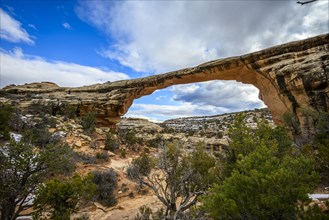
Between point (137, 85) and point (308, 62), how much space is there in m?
12.1

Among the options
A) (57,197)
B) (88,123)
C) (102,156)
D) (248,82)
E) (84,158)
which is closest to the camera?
(57,197)

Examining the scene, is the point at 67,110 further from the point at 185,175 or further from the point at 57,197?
the point at 57,197

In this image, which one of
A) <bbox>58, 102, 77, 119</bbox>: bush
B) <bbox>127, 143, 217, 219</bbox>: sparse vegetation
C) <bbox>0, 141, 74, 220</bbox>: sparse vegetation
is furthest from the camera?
<bbox>58, 102, 77, 119</bbox>: bush

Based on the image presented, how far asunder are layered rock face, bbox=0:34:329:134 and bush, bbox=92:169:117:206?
28.1 ft

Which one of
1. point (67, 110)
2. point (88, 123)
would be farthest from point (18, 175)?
point (67, 110)

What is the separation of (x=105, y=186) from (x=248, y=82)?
12283mm

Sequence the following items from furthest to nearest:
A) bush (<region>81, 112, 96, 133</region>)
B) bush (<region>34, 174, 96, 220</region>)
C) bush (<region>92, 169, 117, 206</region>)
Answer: bush (<region>81, 112, 96, 133</region>) → bush (<region>92, 169, 117, 206</region>) → bush (<region>34, 174, 96, 220</region>)

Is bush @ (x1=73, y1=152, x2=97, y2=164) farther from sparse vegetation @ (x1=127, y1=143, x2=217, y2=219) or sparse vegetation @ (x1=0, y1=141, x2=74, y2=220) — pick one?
sparse vegetation @ (x1=0, y1=141, x2=74, y2=220)

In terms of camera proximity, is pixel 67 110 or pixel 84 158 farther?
pixel 67 110

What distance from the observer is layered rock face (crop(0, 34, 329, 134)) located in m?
11.1

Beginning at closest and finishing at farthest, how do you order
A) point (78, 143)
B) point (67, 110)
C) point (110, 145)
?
point (78, 143), point (110, 145), point (67, 110)

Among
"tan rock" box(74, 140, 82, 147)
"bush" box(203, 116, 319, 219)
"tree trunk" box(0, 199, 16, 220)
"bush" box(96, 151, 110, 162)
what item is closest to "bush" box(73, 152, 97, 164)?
"bush" box(96, 151, 110, 162)

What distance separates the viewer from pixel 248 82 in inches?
604

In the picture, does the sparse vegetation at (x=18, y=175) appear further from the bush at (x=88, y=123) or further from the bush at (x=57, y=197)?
the bush at (x=88, y=123)
